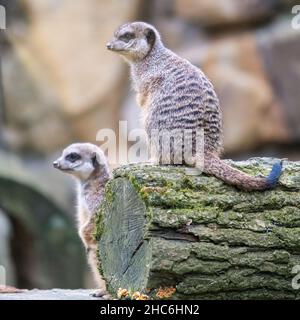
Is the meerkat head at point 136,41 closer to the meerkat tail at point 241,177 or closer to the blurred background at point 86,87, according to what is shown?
the meerkat tail at point 241,177

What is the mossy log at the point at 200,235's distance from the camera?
3.52m

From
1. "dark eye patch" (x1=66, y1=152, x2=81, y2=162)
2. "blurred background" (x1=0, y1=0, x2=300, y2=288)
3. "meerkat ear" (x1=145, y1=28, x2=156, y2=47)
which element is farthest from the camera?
"blurred background" (x1=0, y1=0, x2=300, y2=288)

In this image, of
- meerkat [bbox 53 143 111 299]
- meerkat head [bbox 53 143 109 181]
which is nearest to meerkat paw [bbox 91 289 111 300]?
meerkat [bbox 53 143 111 299]

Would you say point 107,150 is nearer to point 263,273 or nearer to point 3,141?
point 3,141

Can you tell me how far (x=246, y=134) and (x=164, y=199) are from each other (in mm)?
5221

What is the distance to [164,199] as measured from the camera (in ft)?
11.7

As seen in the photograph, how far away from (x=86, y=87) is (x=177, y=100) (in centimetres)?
492

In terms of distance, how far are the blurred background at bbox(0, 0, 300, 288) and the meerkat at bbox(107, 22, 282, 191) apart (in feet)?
12.4

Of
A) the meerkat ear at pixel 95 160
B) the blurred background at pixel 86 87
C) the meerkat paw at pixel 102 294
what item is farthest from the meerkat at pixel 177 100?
the blurred background at pixel 86 87

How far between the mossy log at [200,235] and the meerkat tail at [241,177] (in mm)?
30

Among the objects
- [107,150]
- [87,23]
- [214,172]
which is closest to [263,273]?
[214,172]

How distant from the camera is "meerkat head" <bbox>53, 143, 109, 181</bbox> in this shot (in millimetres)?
4770

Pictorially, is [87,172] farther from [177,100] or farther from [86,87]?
[86,87]

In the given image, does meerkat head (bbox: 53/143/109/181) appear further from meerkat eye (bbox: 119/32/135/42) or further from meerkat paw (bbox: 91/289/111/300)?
meerkat paw (bbox: 91/289/111/300)
